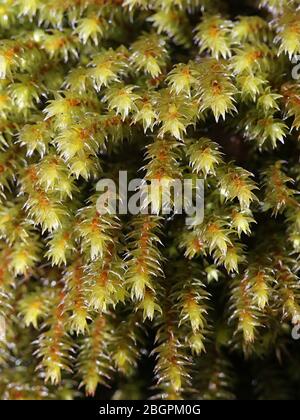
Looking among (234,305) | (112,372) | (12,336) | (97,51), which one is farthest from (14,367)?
(97,51)

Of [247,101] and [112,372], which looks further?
[112,372]

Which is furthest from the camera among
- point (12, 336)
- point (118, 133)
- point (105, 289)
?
point (12, 336)

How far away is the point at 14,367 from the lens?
125 cm

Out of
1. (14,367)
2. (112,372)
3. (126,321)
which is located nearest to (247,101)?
(126,321)

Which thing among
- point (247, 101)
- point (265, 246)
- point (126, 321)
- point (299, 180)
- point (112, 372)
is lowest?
point (112, 372)

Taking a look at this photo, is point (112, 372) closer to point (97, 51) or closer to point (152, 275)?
point (152, 275)

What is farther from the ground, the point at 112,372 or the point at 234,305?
the point at 234,305

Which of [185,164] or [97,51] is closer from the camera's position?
[185,164]

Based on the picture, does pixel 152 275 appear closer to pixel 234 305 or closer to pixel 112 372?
pixel 234 305

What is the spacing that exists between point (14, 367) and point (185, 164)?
63cm

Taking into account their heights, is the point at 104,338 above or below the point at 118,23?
below

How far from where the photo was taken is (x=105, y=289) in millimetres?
1016

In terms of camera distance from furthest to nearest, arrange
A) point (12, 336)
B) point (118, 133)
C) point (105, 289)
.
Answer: point (12, 336), point (118, 133), point (105, 289)

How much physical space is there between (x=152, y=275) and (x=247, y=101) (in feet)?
1.42
